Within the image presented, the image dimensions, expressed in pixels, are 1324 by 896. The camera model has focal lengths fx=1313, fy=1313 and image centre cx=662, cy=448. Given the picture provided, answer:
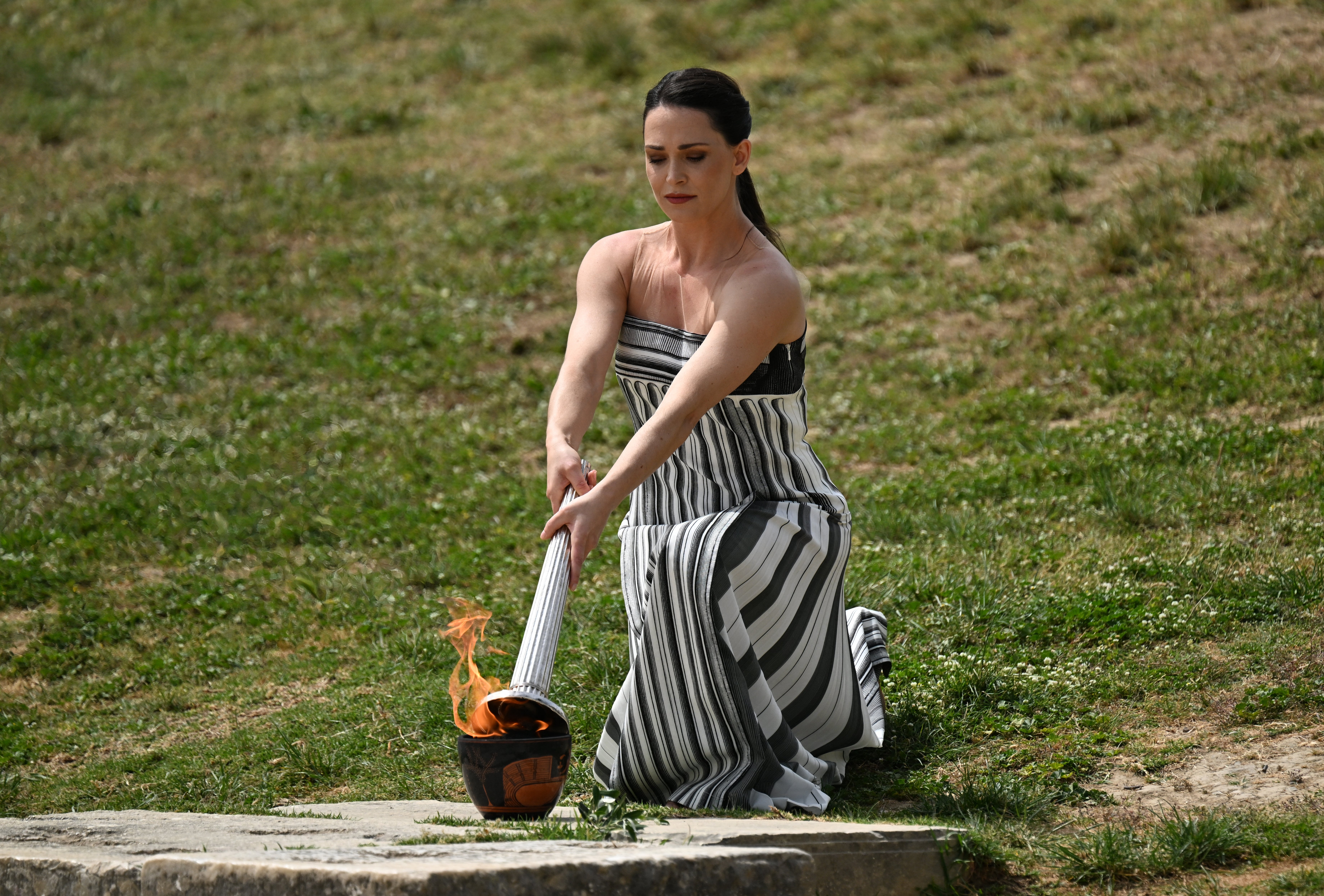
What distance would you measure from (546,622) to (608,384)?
605 centimetres

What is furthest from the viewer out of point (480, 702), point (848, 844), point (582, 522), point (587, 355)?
point (587, 355)

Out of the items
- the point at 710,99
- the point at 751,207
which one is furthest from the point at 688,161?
the point at 751,207

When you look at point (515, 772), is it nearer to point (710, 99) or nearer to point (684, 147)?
point (684, 147)

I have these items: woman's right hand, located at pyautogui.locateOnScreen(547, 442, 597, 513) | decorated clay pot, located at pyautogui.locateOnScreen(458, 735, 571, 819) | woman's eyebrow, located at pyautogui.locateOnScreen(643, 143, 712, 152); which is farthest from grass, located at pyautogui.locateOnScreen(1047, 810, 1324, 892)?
woman's eyebrow, located at pyautogui.locateOnScreen(643, 143, 712, 152)

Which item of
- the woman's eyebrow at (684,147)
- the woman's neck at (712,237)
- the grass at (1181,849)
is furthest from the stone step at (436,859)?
the woman's eyebrow at (684,147)

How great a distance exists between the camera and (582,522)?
135 inches

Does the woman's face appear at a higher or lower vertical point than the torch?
higher

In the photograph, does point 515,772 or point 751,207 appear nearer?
point 515,772

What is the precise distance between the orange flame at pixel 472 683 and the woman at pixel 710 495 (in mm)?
317

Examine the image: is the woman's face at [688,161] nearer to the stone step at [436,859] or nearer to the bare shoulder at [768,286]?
the bare shoulder at [768,286]

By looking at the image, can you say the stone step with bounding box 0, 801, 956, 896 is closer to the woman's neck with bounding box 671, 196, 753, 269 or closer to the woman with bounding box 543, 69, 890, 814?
the woman with bounding box 543, 69, 890, 814

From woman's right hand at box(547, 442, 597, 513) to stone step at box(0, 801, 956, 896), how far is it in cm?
87

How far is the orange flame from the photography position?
131 inches

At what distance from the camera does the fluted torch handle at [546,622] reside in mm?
3289
